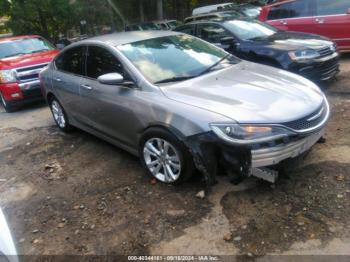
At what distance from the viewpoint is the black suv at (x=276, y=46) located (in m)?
6.49

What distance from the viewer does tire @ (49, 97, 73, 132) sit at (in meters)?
6.19

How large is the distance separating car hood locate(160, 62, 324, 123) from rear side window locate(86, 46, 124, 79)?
0.84 meters

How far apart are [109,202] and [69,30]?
23.0 metres

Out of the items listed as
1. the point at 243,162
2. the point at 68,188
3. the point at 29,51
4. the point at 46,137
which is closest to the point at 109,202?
the point at 68,188

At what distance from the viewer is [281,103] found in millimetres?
3695

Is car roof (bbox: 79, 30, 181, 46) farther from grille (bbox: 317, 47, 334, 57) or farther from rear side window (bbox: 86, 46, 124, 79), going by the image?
grille (bbox: 317, 47, 334, 57)

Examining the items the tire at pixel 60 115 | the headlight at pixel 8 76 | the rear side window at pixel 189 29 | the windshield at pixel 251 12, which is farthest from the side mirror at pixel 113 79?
the windshield at pixel 251 12

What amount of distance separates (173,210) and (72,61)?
3.02 m

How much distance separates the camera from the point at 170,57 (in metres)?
4.66

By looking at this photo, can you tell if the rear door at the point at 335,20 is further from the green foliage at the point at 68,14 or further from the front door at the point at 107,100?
the green foliage at the point at 68,14

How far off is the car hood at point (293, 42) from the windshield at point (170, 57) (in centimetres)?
204

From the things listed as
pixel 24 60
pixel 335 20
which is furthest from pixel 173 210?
pixel 335 20

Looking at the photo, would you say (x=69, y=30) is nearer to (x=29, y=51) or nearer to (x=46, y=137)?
(x=29, y=51)

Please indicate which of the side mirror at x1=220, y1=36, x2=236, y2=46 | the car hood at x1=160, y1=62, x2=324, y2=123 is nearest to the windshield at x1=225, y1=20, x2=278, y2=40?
the side mirror at x1=220, y1=36, x2=236, y2=46
